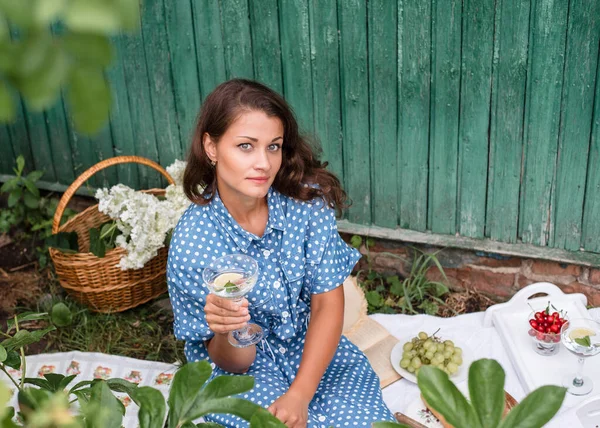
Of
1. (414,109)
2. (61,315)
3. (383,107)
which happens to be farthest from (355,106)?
(61,315)

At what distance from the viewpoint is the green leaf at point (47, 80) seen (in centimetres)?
48

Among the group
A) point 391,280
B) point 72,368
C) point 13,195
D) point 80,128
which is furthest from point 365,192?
point 80,128

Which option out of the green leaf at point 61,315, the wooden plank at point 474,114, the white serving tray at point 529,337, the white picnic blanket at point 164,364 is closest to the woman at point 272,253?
the white picnic blanket at point 164,364

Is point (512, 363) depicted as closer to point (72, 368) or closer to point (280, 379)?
point (280, 379)

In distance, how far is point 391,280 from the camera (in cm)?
372

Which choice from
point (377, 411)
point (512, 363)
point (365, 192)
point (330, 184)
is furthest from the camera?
point (365, 192)

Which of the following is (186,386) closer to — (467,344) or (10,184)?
(467,344)

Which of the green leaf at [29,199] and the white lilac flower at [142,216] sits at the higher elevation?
the white lilac flower at [142,216]

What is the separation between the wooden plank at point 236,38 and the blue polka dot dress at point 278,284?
1153mm

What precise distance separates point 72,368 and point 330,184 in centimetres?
160

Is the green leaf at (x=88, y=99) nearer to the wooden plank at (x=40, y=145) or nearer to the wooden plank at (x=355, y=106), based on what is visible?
the wooden plank at (x=355, y=106)

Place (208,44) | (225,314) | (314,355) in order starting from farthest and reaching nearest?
(208,44)
(314,355)
(225,314)

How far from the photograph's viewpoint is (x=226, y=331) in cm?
219

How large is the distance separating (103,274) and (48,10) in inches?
123
